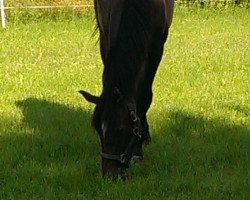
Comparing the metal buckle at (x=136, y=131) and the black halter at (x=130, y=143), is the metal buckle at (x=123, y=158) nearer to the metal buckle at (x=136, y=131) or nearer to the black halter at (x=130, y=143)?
the black halter at (x=130, y=143)

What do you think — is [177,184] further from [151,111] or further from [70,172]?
[151,111]

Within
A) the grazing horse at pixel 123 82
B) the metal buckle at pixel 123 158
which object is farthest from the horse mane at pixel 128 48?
the metal buckle at pixel 123 158

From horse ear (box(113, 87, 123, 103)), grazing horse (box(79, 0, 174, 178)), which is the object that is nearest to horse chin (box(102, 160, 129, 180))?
grazing horse (box(79, 0, 174, 178))

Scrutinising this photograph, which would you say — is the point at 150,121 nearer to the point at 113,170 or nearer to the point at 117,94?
the point at 113,170

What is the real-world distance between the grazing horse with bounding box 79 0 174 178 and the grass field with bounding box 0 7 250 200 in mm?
260

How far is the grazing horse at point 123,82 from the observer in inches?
163

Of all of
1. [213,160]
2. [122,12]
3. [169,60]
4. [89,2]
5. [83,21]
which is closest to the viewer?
[122,12]

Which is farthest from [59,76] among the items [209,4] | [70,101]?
[209,4]

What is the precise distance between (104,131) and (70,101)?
2779mm

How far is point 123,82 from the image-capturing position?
13.7 feet

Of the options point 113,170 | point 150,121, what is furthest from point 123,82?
point 150,121

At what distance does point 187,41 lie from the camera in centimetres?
1182

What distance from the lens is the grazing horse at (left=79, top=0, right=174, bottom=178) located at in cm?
414

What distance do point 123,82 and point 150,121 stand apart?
1.98 metres
